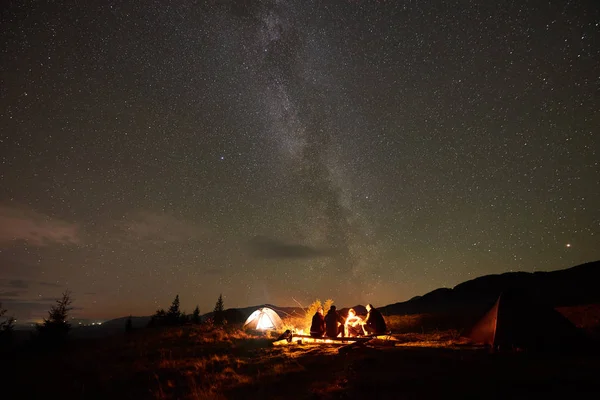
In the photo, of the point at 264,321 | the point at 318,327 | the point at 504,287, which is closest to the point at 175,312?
the point at 264,321

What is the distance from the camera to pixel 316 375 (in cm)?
847

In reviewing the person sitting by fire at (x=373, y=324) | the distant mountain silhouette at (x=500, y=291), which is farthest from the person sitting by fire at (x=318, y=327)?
the distant mountain silhouette at (x=500, y=291)

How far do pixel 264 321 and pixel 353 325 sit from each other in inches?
423

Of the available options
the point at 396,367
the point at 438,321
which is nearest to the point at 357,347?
the point at 396,367

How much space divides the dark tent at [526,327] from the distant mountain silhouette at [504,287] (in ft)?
106

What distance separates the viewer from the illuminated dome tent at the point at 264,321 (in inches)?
951

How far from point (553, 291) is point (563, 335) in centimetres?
5108

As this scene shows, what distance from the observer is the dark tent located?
10.2m

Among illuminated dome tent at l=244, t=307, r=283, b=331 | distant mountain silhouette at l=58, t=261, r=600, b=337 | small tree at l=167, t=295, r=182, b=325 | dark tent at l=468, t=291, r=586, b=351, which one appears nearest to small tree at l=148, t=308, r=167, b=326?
small tree at l=167, t=295, r=182, b=325

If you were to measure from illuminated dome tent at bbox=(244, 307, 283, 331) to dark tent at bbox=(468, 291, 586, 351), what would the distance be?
1629 centimetres

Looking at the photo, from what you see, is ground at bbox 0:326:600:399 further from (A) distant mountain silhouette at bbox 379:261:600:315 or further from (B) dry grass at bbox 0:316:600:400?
(A) distant mountain silhouette at bbox 379:261:600:315

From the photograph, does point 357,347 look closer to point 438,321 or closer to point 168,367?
point 168,367

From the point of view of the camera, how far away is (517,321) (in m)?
10.8

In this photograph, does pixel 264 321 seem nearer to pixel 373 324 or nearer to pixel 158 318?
pixel 373 324
